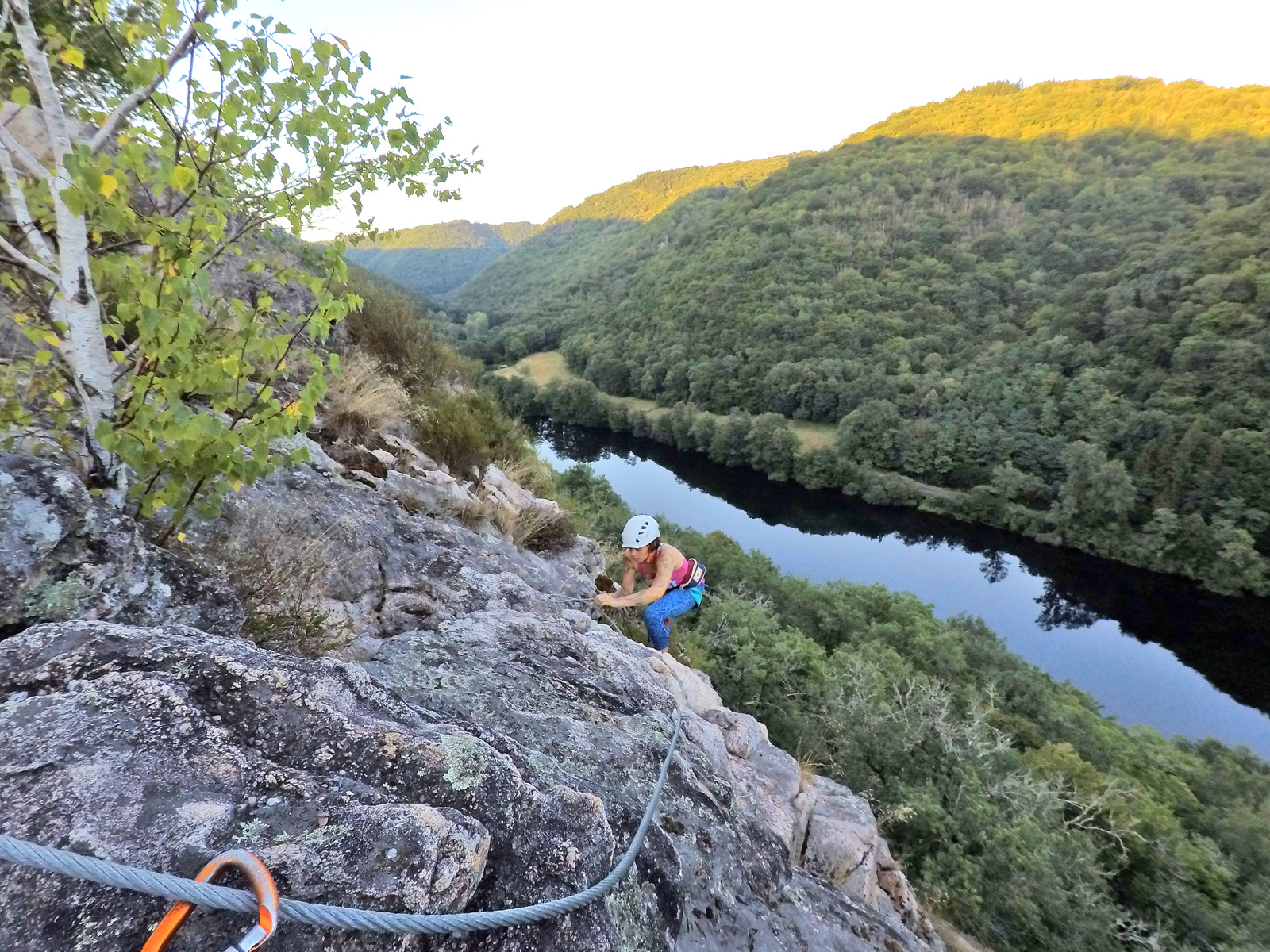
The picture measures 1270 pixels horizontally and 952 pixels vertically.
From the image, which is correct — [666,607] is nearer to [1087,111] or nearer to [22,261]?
[22,261]

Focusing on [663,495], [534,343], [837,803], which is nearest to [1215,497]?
[663,495]

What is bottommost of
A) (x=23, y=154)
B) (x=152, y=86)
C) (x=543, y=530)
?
(x=543, y=530)

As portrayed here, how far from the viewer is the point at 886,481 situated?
48.6 metres

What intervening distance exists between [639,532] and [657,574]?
45 centimetres

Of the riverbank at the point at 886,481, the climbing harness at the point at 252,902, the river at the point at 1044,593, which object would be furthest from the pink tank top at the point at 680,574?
the river at the point at 1044,593

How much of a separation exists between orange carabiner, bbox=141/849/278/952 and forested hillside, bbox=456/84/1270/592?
50.2 meters

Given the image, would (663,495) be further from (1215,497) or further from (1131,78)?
(1131,78)

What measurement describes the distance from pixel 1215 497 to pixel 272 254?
55214 millimetres

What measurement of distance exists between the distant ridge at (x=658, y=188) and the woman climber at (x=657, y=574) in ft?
527

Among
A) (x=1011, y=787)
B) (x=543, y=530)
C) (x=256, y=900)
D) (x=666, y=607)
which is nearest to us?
(x=256, y=900)

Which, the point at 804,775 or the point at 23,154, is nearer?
the point at 23,154

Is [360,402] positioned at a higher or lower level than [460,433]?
higher

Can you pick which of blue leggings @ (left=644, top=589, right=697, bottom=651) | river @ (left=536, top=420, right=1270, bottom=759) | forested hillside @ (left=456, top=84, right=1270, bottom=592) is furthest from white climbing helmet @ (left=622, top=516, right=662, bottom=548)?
forested hillside @ (left=456, top=84, right=1270, bottom=592)

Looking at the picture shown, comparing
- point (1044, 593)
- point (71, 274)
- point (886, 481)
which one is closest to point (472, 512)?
point (71, 274)
